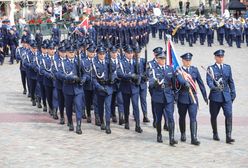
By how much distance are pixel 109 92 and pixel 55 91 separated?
2121 millimetres

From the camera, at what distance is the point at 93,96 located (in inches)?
547

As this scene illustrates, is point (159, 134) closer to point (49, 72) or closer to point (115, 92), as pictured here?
point (115, 92)

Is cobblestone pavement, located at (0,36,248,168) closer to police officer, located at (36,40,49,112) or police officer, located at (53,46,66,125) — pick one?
police officer, located at (36,40,49,112)

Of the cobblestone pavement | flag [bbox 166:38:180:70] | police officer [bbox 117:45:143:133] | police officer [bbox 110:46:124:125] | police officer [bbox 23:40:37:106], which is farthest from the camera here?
police officer [bbox 23:40:37:106]

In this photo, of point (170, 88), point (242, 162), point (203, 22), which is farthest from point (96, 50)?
point (203, 22)

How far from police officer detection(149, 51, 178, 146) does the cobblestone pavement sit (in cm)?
38

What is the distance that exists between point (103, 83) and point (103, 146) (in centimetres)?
166

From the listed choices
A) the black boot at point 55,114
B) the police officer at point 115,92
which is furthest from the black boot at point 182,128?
the black boot at point 55,114

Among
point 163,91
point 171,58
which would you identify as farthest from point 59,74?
point 163,91

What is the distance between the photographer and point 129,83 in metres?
12.9

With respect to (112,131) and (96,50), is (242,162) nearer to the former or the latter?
(112,131)

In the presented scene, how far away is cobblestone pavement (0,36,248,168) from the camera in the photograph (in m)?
10.4

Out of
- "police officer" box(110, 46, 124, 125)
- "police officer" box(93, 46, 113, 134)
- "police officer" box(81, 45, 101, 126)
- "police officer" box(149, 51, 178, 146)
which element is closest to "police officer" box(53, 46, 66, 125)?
"police officer" box(81, 45, 101, 126)

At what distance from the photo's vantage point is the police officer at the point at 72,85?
12.6 metres
